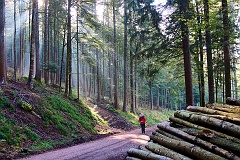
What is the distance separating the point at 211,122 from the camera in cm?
562

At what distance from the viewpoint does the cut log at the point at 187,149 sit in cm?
486

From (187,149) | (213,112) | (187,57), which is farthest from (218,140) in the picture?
(187,57)

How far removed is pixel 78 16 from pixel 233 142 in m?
18.6

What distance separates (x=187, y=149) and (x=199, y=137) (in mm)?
446

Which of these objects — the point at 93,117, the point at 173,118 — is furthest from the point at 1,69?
the point at 173,118

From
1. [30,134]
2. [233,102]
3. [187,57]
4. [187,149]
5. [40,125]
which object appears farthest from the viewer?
[40,125]

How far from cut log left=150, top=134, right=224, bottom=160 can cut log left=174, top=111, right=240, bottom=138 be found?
0.75m

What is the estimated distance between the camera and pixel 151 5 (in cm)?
1311

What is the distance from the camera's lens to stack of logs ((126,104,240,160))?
4980 millimetres

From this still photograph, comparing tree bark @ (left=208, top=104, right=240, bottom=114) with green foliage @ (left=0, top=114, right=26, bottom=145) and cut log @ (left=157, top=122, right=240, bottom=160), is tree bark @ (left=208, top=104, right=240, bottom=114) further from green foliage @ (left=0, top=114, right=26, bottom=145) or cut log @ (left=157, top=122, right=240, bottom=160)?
green foliage @ (left=0, top=114, right=26, bottom=145)

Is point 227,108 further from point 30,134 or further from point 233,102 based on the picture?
point 30,134

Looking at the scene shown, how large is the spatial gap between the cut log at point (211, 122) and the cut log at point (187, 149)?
747 millimetres

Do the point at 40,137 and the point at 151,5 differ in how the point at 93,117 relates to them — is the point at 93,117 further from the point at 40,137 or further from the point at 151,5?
the point at 151,5

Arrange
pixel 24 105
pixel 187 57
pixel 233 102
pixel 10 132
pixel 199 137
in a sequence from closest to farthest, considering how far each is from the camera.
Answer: pixel 199 137 < pixel 233 102 < pixel 10 132 < pixel 187 57 < pixel 24 105
